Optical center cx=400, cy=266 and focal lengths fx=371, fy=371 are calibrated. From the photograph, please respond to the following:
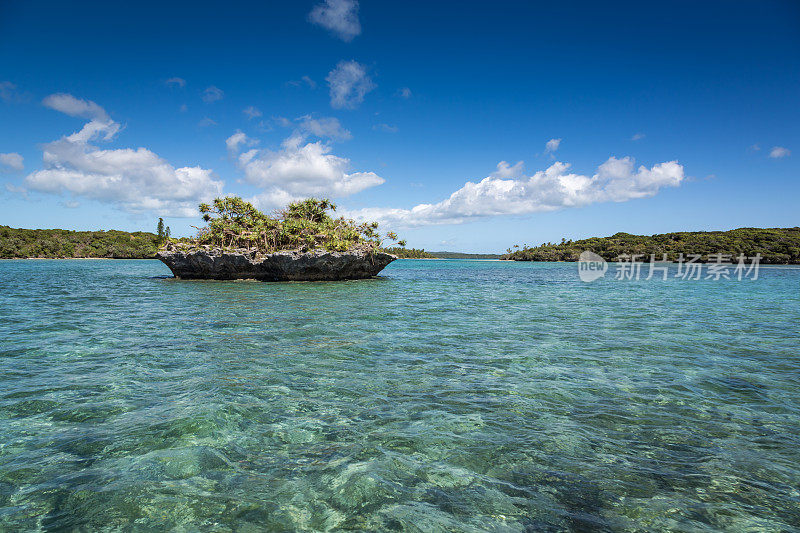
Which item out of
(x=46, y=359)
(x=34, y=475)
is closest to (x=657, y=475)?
(x=34, y=475)

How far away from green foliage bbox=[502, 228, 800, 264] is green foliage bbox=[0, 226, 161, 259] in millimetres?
162714

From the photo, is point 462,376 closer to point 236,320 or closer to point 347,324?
point 347,324

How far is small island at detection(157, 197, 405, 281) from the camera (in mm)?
38250

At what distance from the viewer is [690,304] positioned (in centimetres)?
2172

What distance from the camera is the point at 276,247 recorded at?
4141 centimetres

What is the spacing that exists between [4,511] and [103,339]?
9.22 m

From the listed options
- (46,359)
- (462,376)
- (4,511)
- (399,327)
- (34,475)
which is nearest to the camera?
(4,511)

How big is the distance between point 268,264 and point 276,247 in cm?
310

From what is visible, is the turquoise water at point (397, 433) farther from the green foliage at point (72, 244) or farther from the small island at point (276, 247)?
the green foliage at point (72, 244)

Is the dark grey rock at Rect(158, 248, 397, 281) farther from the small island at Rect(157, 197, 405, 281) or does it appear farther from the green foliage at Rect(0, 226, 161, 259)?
the green foliage at Rect(0, 226, 161, 259)

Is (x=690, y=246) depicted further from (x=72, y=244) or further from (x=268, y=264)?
(x=72, y=244)

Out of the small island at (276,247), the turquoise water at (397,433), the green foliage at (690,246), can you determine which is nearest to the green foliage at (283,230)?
the small island at (276,247)

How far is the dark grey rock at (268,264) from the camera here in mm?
37656

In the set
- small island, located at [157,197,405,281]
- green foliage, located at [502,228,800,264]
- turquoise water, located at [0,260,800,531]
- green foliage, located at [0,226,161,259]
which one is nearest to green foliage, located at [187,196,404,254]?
small island, located at [157,197,405,281]
